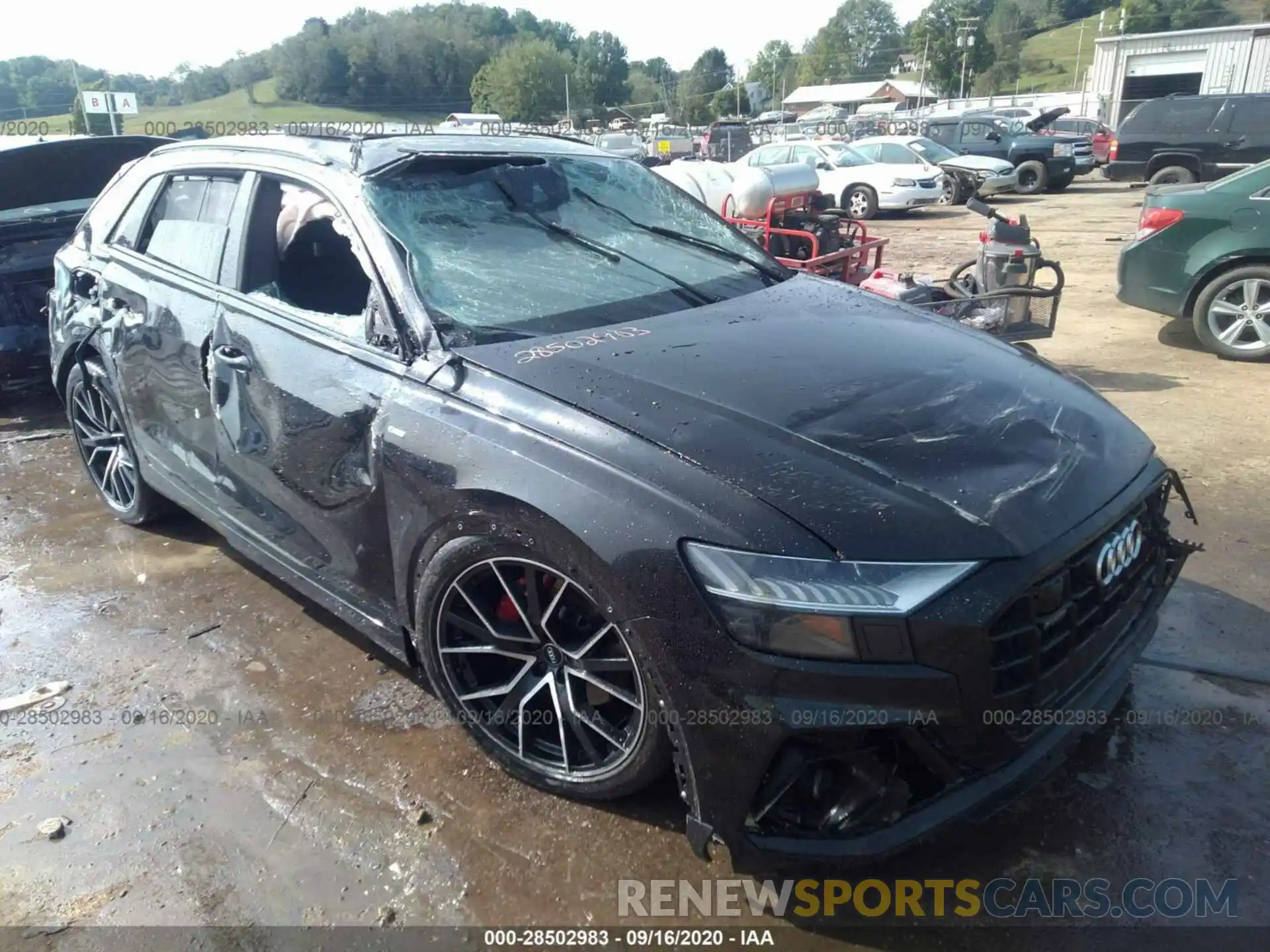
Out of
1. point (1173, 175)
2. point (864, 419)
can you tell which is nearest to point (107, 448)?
point (864, 419)

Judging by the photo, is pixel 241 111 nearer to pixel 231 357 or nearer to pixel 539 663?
pixel 231 357

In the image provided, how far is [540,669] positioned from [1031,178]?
22.1m

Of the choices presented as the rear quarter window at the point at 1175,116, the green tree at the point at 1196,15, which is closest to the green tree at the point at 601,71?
the green tree at the point at 1196,15

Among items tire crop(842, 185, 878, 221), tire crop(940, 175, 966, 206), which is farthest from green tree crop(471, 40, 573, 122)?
tire crop(842, 185, 878, 221)

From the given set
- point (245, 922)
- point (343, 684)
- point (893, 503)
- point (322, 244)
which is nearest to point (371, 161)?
point (322, 244)

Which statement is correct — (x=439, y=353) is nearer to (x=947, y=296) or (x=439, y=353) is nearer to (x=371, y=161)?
(x=371, y=161)

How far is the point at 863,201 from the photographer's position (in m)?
18.0

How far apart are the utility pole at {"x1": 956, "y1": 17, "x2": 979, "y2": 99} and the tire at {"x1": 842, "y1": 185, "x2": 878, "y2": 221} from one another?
5737 centimetres

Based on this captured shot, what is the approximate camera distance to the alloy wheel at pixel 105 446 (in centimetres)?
426

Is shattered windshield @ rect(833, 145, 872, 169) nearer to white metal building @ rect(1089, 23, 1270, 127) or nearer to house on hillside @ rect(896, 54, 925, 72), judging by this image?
white metal building @ rect(1089, 23, 1270, 127)

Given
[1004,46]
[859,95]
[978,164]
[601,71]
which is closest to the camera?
[978,164]

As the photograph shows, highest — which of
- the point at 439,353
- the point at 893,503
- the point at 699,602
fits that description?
the point at 439,353

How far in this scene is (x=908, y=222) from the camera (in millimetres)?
17219

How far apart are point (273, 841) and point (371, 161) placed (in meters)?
2.07
